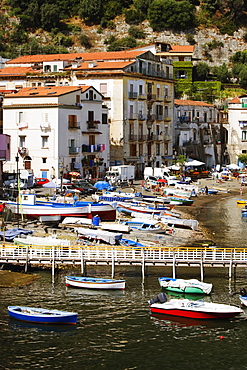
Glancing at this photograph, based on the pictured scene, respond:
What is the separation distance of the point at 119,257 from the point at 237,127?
78.4 meters

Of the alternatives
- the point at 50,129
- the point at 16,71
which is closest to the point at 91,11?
the point at 16,71

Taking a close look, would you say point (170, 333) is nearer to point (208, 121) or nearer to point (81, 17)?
point (208, 121)

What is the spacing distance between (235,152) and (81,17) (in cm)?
6486

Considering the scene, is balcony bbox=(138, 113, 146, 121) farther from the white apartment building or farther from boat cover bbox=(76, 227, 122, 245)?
boat cover bbox=(76, 227, 122, 245)

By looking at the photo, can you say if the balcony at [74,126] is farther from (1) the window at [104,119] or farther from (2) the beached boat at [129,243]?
(2) the beached boat at [129,243]

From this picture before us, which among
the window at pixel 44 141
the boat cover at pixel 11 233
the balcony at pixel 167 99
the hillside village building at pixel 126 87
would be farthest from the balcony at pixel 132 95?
the boat cover at pixel 11 233

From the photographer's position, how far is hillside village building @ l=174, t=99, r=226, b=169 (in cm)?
11206

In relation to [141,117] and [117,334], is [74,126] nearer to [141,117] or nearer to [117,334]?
[141,117]

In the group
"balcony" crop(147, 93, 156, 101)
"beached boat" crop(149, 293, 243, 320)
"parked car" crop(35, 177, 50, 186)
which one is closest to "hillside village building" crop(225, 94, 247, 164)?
"balcony" crop(147, 93, 156, 101)

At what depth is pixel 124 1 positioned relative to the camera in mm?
166000

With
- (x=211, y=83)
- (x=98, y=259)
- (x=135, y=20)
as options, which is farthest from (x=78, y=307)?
(x=135, y=20)

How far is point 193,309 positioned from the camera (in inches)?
1453

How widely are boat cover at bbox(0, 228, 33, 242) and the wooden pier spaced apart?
4442 mm

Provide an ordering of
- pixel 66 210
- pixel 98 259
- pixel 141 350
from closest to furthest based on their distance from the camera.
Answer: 1. pixel 141 350
2. pixel 98 259
3. pixel 66 210
